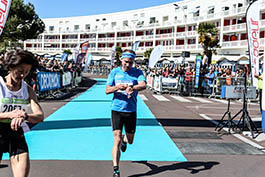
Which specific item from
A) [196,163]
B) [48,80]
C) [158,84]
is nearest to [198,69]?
[158,84]

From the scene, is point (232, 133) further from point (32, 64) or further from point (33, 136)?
point (32, 64)

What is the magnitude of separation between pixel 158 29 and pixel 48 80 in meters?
57.4

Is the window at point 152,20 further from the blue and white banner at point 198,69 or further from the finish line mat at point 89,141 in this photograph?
the finish line mat at point 89,141

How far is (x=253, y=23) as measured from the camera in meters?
7.71

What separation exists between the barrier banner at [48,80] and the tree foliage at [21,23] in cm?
2485

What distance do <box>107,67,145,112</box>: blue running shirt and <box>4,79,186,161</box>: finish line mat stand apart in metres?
1.18

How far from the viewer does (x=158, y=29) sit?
225ft

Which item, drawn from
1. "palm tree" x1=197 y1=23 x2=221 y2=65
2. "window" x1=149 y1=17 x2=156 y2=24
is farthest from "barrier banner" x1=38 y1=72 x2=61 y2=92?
"window" x1=149 y1=17 x2=156 y2=24

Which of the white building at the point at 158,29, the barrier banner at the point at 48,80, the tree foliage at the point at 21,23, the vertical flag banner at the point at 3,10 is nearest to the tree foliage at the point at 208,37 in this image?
the white building at the point at 158,29

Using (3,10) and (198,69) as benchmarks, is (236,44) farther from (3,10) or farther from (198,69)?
(3,10)

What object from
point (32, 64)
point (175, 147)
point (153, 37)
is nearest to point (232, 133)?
point (175, 147)

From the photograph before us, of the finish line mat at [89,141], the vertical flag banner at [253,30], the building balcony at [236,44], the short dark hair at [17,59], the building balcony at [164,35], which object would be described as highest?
the building balcony at [164,35]

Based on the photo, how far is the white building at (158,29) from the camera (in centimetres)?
4903

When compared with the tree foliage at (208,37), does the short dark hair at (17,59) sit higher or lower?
lower
